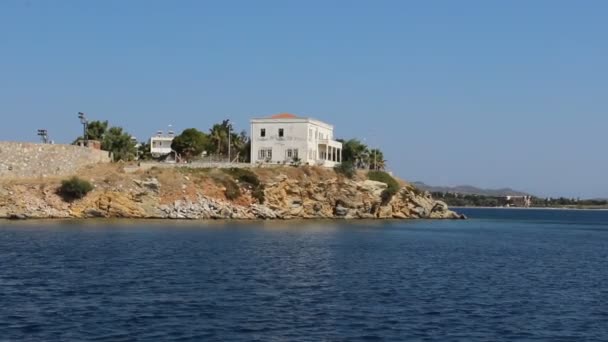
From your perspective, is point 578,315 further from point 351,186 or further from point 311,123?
point 311,123

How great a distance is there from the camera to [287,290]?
A: 136 ft

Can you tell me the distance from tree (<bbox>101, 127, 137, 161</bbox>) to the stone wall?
57.7 feet

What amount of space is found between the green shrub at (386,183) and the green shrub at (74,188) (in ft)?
154

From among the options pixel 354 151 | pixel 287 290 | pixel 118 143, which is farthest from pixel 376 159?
pixel 287 290

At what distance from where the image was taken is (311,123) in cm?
13212

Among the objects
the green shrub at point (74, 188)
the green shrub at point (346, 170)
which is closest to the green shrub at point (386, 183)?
the green shrub at point (346, 170)

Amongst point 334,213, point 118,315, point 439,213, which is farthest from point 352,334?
point 439,213

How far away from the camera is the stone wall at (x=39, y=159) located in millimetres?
104500

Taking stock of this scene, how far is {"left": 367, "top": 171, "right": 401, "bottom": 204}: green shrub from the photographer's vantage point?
5059 inches

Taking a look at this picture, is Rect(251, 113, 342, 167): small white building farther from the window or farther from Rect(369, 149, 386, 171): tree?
Rect(369, 149, 386, 171): tree

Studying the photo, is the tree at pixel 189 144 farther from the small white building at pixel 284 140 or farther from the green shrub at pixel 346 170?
the green shrub at pixel 346 170

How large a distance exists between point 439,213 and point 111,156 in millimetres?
59582

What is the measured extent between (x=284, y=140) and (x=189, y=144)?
89.9ft

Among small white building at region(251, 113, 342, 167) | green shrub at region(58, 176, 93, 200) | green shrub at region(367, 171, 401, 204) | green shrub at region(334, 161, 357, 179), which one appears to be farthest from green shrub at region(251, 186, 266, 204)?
green shrub at region(58, 176, 93, 200)
